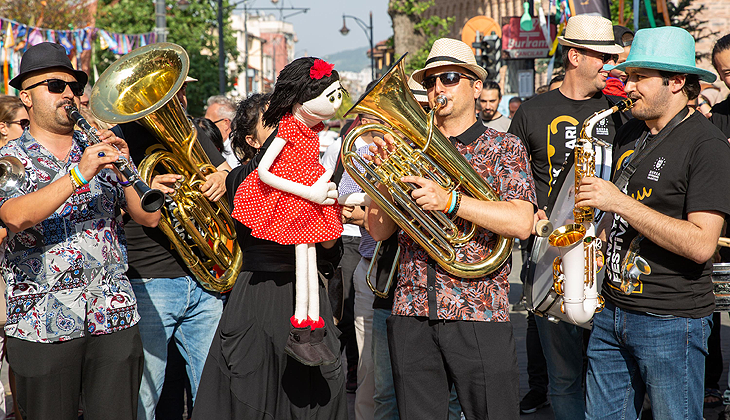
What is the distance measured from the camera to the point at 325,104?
9.68 ft

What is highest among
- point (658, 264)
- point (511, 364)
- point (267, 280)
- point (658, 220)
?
point (658, 220)

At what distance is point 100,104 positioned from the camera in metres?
3.56

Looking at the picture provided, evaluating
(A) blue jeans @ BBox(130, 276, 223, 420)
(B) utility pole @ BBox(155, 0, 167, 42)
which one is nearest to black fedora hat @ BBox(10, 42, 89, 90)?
(A) blue jeans @ BBox(130, 276, 223, 420)

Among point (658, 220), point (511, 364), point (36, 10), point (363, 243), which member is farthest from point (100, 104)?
point (36, 10)

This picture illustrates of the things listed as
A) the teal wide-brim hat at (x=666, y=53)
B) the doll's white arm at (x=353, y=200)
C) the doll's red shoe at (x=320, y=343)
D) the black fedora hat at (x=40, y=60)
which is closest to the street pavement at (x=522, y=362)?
the doll's red shoe at (x=320, y=343)

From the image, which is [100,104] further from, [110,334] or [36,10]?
[36,10]

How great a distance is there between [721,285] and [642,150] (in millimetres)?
899

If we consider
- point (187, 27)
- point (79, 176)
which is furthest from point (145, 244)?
point (187, 27)

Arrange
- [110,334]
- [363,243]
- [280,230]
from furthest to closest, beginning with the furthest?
[363,243]
[110,334]
[280,230]

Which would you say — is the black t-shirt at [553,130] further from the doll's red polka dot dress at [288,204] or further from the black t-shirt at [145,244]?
the black t-shirt at [145,244]

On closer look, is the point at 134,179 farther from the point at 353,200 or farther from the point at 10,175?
the point at 353,200

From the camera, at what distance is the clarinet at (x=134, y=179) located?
2.89 metres

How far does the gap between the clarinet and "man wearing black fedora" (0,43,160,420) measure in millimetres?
70

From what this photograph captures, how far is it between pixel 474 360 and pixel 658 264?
0.91 m
